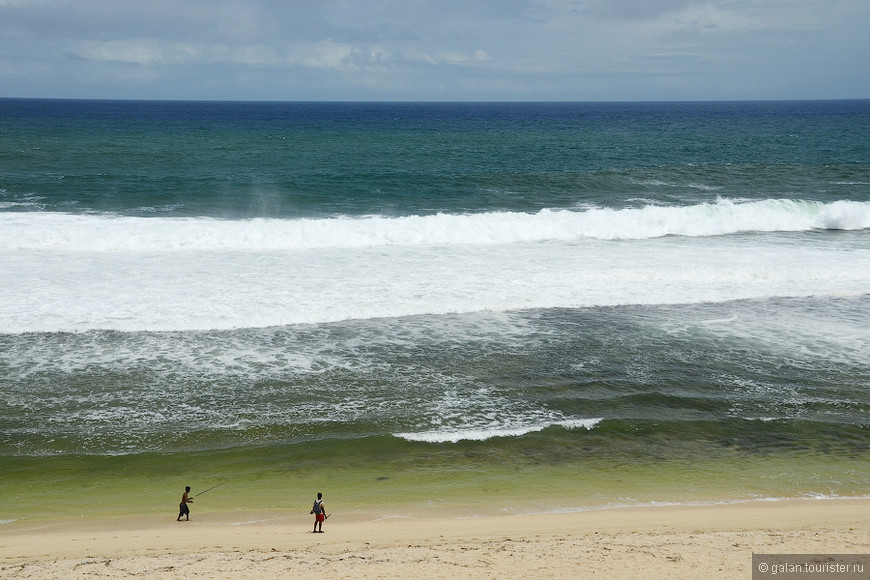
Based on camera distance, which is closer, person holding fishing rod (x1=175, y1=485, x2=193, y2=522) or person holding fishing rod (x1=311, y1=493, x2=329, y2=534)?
person holding fishing rod (x1=311, y1=493, x2=329, y2=534)

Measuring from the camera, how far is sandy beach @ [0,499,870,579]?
909cm

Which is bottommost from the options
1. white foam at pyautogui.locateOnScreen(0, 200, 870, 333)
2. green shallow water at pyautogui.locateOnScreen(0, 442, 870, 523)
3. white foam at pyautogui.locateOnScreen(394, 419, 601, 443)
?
green shallow water at pyautogui.locateOnScreen(0, 442, 870, 523)

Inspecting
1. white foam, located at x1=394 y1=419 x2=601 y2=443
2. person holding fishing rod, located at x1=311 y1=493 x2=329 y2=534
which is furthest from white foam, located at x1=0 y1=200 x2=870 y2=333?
person holding fishing rod, located at x1=311 y1=493 x2=329 y2=534

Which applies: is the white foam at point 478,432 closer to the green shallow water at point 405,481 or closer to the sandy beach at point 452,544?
the green shallow water at point 405,481

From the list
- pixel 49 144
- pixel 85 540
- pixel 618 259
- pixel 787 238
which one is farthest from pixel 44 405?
pixel 49 144

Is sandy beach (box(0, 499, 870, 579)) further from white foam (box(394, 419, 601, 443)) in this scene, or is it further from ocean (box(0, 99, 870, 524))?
white foam (box(394, 419, 601, 443))

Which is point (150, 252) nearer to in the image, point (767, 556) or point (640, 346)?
point (640, 346)

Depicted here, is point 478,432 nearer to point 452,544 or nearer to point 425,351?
point 452,544

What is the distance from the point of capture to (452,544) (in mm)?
9836

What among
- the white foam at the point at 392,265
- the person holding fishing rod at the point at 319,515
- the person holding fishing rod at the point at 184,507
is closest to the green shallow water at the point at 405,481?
the person holding fishing rod at the point at 184,507

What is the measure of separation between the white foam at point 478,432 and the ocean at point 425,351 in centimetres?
4

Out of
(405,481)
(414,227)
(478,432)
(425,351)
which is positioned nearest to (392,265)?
(414,227)

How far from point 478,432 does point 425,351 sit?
12.7 ft

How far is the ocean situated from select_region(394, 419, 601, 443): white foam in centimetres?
4
